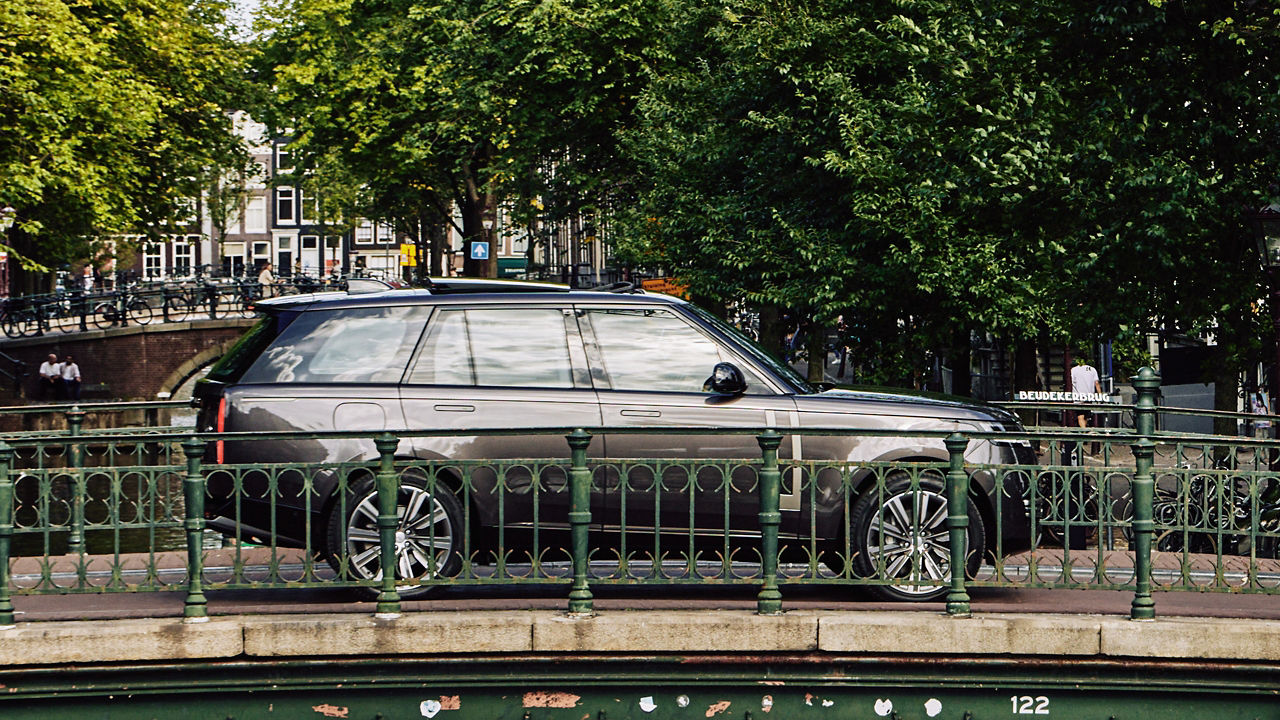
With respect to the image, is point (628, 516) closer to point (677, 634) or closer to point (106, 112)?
point (677, 634)

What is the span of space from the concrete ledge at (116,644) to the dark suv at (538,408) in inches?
34.6

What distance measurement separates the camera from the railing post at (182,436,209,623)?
23.3 feet

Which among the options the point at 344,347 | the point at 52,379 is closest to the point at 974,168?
the point at 344,347

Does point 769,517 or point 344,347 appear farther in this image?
point 344,347

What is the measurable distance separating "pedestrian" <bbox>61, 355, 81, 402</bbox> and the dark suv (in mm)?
29579

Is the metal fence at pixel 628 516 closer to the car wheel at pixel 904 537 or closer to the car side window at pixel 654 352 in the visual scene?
the car wheel at pixel 904 537

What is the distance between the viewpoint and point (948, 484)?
281 inches

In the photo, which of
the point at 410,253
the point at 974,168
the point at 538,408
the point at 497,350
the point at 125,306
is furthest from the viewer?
the point at 410,253

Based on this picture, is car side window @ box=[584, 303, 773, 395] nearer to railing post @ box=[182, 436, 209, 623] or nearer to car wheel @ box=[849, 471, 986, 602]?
car wheel @ box=[849, 471, 986, 602]

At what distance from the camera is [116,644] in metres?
6.87

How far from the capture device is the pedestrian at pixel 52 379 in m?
35.8

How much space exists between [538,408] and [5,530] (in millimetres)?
2747

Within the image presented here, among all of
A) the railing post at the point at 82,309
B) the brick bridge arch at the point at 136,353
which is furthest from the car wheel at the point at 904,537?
the railing post at the point at 82,309

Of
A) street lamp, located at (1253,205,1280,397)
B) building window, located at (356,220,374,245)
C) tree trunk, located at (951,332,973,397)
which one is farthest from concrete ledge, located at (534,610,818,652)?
building window, located at (356,220,374,245)
